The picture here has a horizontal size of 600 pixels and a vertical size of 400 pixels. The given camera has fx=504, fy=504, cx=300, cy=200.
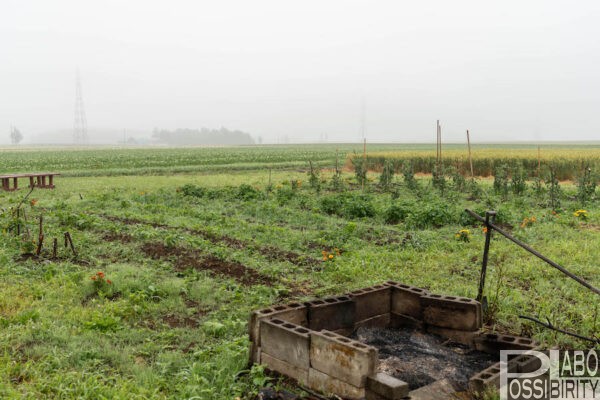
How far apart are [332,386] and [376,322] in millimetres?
1621

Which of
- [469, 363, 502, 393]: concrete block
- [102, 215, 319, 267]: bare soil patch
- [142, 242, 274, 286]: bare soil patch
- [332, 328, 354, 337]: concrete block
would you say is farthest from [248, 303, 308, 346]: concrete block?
[102, 215, 319, 267]: bare soil patch

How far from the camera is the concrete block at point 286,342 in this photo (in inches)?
163

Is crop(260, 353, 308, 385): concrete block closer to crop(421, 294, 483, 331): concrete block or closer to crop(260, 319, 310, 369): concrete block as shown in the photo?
crop(260, 319, 310, 369): concrete block

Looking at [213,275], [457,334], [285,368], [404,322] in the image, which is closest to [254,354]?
[285,368]

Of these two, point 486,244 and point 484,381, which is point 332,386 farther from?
point 486,244

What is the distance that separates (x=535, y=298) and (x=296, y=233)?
4.84 meters

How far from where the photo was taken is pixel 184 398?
3.98m

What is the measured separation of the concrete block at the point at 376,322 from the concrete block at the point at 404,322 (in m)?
0.06

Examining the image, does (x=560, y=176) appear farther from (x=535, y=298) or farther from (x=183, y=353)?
(x=183, y=353)

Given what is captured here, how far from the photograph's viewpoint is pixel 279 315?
15.3 feet

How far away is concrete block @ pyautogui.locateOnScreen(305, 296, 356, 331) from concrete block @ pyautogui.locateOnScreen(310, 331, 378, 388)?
79 centimetres

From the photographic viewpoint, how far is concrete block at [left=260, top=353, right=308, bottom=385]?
418 cm

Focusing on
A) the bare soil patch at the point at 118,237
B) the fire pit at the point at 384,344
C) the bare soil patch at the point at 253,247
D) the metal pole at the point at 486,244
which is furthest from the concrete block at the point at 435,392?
the bare soil patch at the point at 118,237

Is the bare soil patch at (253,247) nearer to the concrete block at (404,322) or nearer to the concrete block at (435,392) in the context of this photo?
the concrete block at (404,322)
